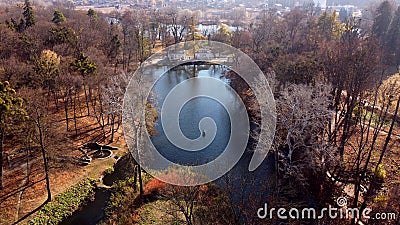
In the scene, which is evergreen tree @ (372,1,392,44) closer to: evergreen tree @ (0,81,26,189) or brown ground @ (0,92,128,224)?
brown ground @ (0,92,128,224)

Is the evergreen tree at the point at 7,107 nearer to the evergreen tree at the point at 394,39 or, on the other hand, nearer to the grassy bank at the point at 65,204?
the grassy bank at the point at 65,204

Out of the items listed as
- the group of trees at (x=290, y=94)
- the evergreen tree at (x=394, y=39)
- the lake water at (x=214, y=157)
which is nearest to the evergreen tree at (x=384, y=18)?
the group of trees at (x=290, y=94)

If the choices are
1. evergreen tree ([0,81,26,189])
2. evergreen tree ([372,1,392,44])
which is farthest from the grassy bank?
evergreen tree ([372,1,392,44])

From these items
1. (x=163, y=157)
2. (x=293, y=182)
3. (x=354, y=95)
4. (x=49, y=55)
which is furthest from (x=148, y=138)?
(x=354, y=95)

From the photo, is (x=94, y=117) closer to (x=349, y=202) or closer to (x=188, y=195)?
(x=188, y=195)

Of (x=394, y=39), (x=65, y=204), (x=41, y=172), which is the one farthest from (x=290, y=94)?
(x=394, y=39)

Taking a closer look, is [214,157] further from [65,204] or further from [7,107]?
[7,107]

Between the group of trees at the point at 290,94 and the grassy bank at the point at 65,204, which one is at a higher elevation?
the group of trees at the point at 290,94

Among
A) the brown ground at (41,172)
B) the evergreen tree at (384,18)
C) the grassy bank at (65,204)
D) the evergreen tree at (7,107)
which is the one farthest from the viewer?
the evergreen tree at (384,18)

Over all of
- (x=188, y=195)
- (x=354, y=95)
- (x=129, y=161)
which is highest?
(x=354, y=95)
